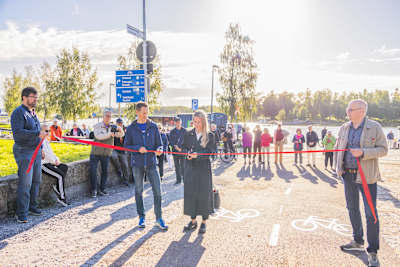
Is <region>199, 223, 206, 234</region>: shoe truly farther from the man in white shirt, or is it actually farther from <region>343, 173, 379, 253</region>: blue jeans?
the man in white shirt

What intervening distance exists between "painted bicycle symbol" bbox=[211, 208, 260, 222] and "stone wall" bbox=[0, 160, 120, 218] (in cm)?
306

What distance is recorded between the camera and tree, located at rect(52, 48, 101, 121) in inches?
1030

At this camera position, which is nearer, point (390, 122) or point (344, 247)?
point (344, 247)

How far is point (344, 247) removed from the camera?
12.0 feet

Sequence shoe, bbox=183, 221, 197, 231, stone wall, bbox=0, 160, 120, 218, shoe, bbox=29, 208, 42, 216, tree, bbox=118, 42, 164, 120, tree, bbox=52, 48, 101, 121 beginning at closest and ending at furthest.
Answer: shoe, bbox=183, 221, 197, 231 → stone wall, bbox=0, 160, 120, 218 → shoe, bbox=29, 208, 42, 216 → tree, bbox=118, 42, 164, 120 → tree, bbox=52, 48, 101, 121

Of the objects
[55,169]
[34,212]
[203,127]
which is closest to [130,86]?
[55,169]

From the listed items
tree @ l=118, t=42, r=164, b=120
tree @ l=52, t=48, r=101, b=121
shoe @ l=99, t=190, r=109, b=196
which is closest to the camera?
shoe @ l=99, t=190, r=109, b=196

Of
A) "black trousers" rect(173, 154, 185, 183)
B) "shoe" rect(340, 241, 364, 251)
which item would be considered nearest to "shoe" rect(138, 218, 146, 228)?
"shoe" rect(340, 241, 364, 251)

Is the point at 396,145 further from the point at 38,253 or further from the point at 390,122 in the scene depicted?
the point at 390,122

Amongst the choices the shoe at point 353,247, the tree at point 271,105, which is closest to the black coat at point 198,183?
the shoe at point 353,247

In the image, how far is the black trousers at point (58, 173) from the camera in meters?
5.23

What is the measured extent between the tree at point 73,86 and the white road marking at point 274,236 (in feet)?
83.8

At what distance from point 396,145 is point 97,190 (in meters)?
31.6

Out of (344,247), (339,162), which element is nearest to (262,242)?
(344,247)
